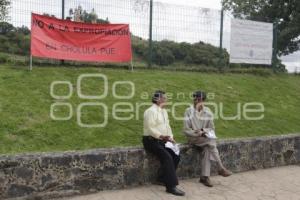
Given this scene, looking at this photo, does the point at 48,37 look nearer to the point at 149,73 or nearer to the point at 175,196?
the point at 149,73

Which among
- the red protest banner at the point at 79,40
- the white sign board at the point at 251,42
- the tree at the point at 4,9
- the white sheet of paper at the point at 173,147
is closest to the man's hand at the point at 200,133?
the white sheet of paper at the point at 173,147

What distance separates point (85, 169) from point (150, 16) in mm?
7479

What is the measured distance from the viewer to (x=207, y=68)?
14758 mm

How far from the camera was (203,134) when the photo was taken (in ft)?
25.4

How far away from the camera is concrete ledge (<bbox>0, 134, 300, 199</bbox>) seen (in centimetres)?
603

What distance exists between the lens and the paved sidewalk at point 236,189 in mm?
6762

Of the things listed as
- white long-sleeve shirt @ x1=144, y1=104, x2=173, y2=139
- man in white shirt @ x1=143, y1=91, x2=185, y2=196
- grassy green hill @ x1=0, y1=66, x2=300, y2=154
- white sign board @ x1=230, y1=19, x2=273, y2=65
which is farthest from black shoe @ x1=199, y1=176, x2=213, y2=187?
white sign board @ x1=230, y1=19, x2=273, y2=65

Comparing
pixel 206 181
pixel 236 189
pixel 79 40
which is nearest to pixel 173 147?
pixel 206 181

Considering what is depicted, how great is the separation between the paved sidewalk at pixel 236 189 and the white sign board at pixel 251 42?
272 inches

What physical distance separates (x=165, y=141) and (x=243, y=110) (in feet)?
15.4

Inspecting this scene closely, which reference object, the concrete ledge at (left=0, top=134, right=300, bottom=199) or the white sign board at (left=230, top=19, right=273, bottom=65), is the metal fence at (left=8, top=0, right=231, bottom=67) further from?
the concrete ledge at (left=0, top=134, right=300, bottom=199)

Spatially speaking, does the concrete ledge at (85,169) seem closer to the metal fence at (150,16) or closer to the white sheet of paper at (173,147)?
the white sheet of paper at (173,147)

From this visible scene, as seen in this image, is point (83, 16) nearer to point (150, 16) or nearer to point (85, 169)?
point (150, 16)

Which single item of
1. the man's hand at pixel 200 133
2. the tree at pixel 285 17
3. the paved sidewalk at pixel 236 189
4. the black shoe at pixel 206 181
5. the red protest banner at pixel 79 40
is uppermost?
the tree at pixel 285 17
